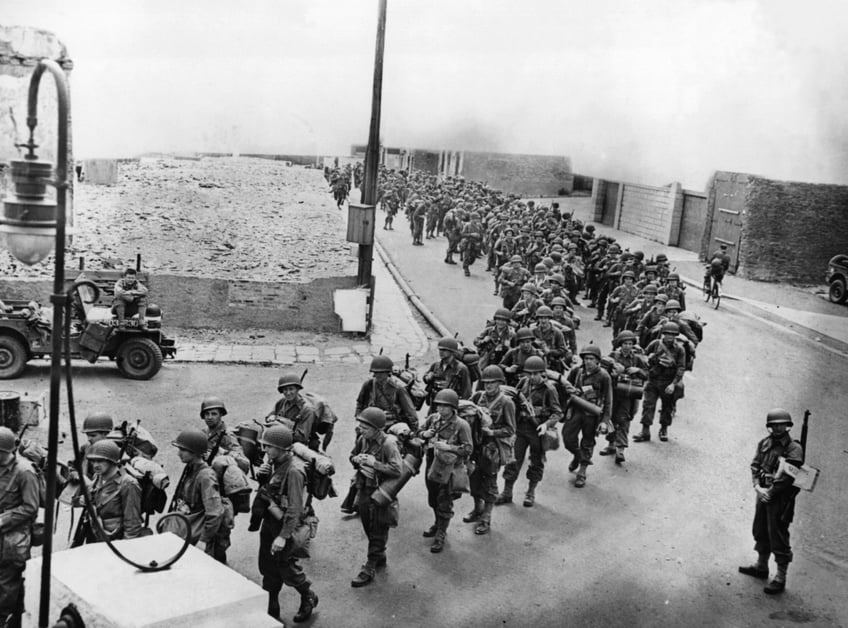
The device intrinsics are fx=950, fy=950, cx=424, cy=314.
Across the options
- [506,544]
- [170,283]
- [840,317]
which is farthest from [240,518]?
[840,317]

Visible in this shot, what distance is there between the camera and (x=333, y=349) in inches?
603

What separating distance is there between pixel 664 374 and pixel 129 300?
286 inches

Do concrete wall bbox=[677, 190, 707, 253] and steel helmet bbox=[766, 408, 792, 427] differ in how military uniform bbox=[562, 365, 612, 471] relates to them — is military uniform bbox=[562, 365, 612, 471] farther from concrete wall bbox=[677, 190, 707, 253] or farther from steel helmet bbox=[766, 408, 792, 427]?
concrete wall bbox=[677, 190, 707, 253]

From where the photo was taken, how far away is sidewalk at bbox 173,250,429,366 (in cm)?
1444

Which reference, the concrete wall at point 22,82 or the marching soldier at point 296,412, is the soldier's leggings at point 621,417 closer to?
the marching soldier at point 296,412

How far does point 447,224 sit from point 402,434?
1622cm

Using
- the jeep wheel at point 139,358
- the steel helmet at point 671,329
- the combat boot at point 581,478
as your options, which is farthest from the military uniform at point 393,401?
the jeep wheel at point 139,358

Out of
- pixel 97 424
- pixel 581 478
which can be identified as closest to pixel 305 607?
pixel 97 424

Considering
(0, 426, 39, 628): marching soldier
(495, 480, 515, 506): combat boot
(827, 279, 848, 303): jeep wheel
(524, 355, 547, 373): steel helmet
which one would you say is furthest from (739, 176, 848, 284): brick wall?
(0, 426, 39, 628): marching soldier

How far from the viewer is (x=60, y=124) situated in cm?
414

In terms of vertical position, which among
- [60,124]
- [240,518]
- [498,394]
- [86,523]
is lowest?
[240,518]

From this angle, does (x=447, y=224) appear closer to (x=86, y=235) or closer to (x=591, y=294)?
(x=591, y=294)

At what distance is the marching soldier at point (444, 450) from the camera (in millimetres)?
8031

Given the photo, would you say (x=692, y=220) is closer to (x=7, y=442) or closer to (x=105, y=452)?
(x=105, y=452)
